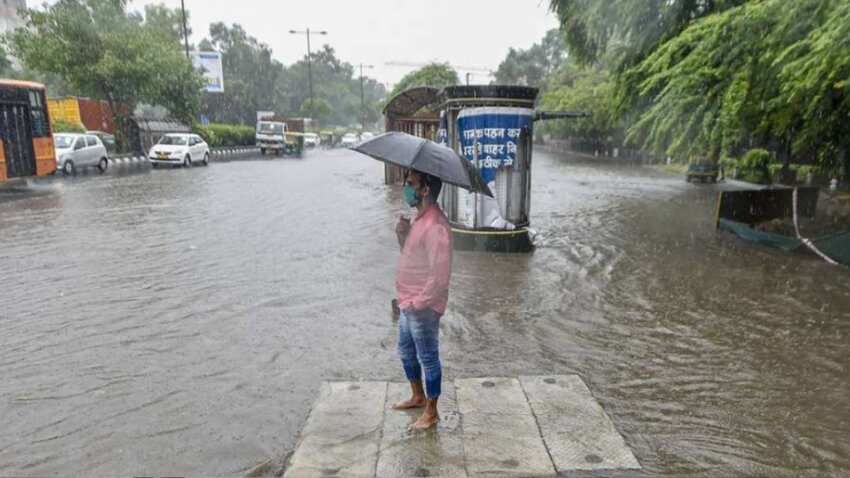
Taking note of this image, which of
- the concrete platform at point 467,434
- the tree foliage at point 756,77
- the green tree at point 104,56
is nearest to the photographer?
the concrete platform at point 467,434

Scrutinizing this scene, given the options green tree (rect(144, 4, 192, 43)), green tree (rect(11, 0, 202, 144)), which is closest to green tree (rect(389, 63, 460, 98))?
green tree (rect(144, 4, 192, 43))

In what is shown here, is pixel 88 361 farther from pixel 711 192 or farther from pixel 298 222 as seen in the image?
pixel 711 192

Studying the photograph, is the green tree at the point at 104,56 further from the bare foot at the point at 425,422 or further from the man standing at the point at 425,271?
the bare foot at the point at 425,422

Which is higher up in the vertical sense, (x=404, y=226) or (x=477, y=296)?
(x=404, y=226)

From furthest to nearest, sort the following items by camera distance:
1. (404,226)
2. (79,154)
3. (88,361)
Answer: (79,154)
(88,361)
(404,226)

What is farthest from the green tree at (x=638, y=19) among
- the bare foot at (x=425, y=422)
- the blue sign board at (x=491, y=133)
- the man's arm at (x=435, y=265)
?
the bare foot at (x=425, y=422)

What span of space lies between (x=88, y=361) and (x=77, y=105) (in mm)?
31871

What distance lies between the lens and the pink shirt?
355 cm

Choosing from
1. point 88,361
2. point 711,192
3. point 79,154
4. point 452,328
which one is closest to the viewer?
point 88,361

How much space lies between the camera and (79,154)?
71.2 ft

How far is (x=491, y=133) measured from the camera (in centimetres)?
870

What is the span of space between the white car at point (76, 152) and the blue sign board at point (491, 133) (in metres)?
17.6

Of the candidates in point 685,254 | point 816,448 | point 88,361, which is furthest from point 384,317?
point 685,254

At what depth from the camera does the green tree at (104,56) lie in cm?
2855
